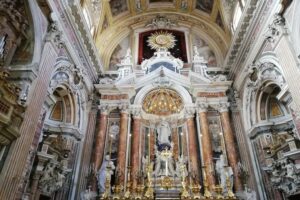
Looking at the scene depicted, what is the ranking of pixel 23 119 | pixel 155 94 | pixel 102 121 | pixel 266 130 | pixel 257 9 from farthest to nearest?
pixel 155 94
pixel 102 121
pixel 266 130
pixel 257 9
pixel 23 119

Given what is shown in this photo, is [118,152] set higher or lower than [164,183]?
higher

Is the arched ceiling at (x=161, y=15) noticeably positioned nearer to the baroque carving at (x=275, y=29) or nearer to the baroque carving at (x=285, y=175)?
the baroque carving at (x=275, y=29)

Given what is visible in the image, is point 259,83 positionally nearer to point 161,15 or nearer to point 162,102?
point 162,102

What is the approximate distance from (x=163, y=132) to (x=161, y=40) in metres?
7.12

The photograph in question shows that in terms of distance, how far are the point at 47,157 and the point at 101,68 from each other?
6.86m

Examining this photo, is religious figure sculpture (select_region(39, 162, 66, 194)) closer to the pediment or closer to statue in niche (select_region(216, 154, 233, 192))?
the pediment

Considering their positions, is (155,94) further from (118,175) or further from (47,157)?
(47,157)

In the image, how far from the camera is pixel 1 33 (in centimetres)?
682

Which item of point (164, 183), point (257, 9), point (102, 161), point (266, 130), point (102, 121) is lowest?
point (164, 183)

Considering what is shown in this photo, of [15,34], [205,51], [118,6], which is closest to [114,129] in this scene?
[15,34]

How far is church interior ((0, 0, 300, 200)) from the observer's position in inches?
291

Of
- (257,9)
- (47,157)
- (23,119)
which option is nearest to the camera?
(23,119)

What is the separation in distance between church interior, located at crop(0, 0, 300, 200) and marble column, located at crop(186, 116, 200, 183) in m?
0.05

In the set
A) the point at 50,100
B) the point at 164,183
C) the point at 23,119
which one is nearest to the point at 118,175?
the point at 164,183
